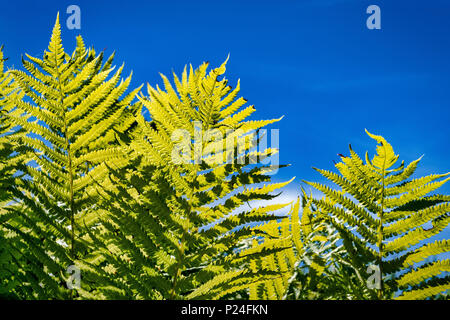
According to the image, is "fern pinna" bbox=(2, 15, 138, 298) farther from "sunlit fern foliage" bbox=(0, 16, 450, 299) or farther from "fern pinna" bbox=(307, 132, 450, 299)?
"fern pinna" bbox=(307, 132, 450, 299)

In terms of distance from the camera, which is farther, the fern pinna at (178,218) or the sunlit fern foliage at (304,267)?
the sunlit fern foliage at (304,267)

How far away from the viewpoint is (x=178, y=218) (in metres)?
0.96

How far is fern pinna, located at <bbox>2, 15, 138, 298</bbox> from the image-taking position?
38.8 inches

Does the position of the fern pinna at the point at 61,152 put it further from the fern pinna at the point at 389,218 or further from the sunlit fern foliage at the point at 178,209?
the fern pinna at the point at 389,218

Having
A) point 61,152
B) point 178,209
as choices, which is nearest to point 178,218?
point 178,209

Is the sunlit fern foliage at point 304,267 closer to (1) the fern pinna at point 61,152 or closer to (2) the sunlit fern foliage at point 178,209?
(2) the sunlit fern foliage at point 178,209

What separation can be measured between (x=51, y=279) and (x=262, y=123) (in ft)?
2.21

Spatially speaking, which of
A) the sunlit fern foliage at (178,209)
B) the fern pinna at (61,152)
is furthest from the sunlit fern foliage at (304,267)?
the fern pinna at (61,152)

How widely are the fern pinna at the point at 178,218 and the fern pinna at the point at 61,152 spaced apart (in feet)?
0.29

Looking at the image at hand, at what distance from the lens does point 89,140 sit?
1072mm

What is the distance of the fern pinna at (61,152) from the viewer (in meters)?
0.99

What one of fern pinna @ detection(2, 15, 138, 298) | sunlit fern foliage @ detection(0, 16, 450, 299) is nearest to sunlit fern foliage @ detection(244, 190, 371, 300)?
sunlit fern foliage @ detection(0, 16, 450, 299)

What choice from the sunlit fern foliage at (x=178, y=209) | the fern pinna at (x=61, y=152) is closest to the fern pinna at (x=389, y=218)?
the sunlit fern foliage at (x=178, y=209)
